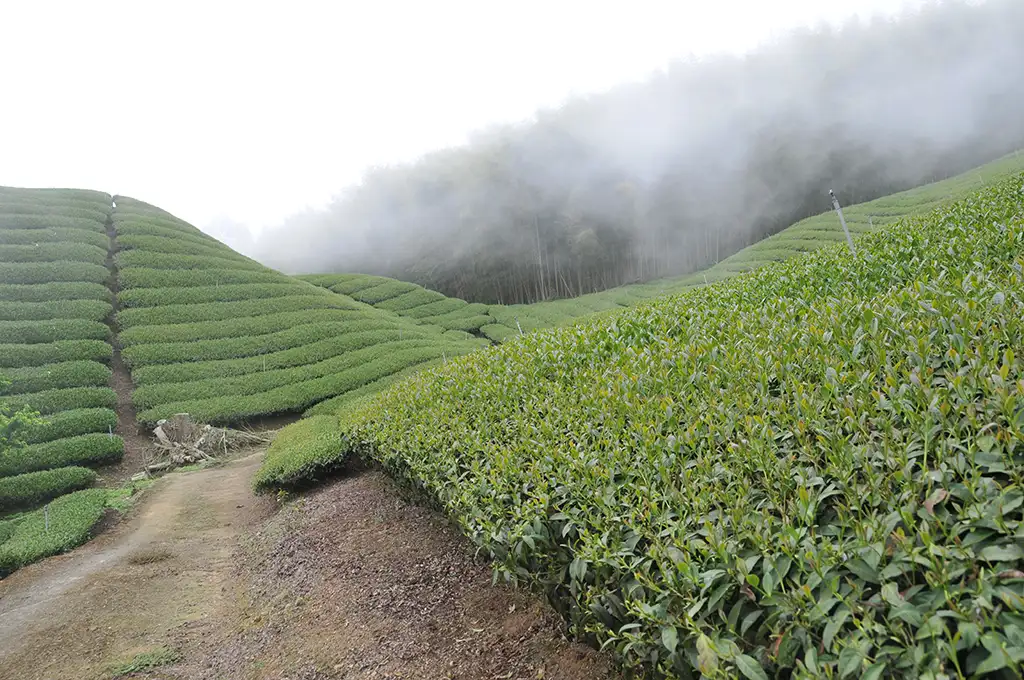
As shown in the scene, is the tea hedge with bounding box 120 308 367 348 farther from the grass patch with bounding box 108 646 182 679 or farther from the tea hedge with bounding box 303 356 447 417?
the grass patch with bounding box 108 646 182 679

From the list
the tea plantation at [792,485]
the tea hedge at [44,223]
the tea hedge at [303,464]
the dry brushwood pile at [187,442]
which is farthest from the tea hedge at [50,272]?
the tea plantation at [792,485]

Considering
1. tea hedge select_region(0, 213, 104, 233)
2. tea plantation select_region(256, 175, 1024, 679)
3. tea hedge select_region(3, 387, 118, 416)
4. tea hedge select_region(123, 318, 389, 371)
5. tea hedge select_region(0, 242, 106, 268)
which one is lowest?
tea plantation select_region(256, 175, 1024, 679)

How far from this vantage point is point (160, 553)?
763cm

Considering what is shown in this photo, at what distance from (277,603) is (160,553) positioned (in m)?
3.42

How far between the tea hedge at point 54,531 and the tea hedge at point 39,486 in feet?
4.69

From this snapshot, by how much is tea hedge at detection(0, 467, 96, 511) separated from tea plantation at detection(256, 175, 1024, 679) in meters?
11.0

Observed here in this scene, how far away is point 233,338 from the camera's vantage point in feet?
72.4

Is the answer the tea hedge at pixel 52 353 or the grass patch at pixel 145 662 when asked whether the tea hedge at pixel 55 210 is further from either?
the grass patch at pixel 145 662

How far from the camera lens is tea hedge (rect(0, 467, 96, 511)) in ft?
36.1

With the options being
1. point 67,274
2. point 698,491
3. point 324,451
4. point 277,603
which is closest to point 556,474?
point 698,491

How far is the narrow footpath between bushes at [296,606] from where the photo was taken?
12.7 feet

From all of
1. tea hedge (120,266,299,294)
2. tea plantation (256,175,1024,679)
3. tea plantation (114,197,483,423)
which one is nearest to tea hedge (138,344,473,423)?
tea plantation (114,197,483,423)

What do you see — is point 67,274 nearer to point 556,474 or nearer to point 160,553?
point 160,553

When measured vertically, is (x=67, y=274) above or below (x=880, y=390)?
above
